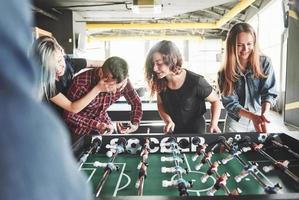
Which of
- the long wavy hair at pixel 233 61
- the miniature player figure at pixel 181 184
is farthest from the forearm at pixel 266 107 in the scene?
the miniature player figure at pixel 181 184

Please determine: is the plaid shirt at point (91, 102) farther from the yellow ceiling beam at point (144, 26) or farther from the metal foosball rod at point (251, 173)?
the yellow ceiling beam at point (144, 26)

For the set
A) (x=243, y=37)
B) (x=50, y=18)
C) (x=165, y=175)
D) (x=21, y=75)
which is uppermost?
(x=50, y=18)

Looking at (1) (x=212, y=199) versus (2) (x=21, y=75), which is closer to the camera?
(2) (x=21, y=75)

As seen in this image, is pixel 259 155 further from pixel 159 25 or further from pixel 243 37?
pixel 159 25

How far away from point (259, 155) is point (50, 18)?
13.3ft

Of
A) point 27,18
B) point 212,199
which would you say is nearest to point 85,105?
point 212,199

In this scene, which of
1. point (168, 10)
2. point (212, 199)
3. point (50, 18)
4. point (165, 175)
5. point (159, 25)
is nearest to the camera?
point (212, 199)

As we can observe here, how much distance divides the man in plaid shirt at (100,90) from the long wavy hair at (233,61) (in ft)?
3.53

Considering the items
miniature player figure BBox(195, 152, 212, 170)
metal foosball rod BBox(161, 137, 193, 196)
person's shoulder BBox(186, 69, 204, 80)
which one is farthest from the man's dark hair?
miniature player figure BBox(195, 152, 212, 170)

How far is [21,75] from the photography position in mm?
356

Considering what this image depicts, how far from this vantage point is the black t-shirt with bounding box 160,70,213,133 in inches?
150

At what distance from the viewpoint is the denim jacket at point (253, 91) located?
3715 mm

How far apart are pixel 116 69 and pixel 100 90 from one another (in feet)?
1.00

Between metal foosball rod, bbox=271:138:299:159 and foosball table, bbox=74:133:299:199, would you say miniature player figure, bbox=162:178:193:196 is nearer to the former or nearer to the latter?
foosball table, bbox=74:133:299:199
